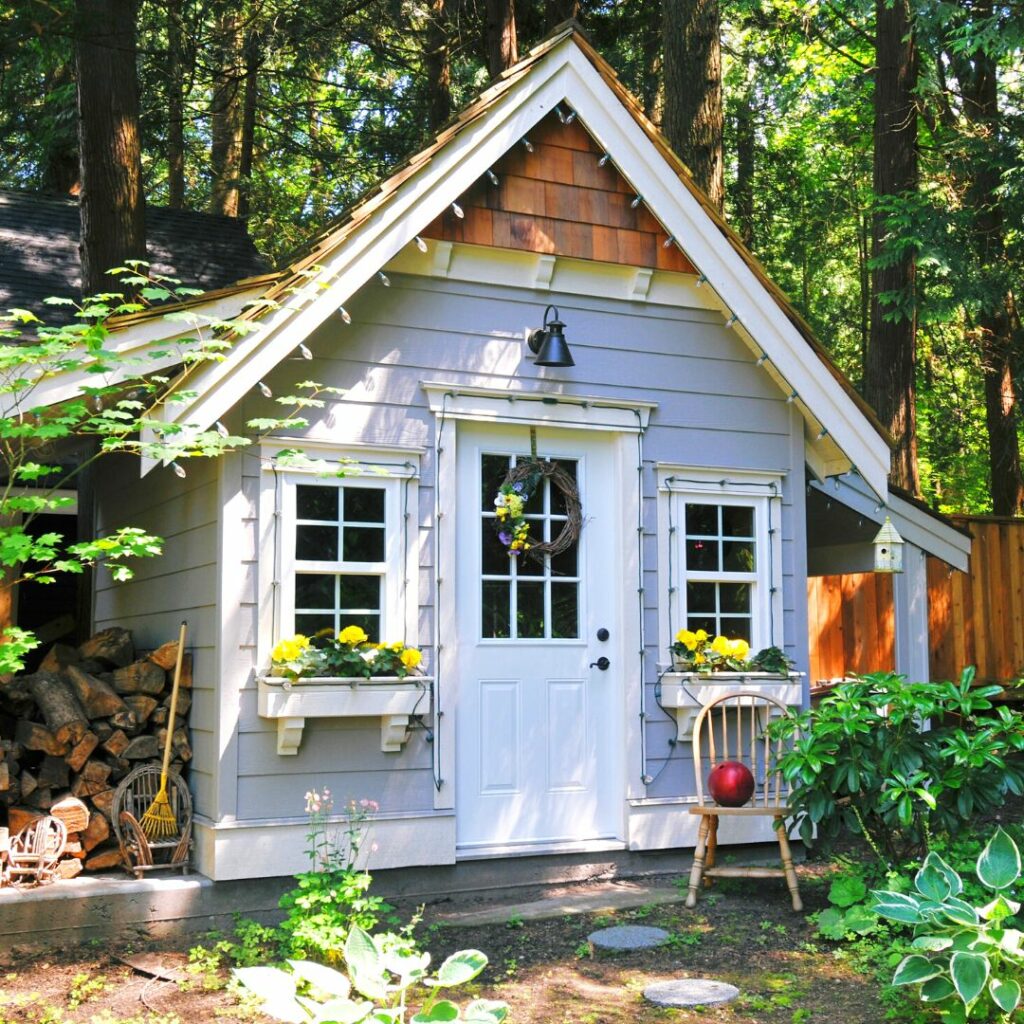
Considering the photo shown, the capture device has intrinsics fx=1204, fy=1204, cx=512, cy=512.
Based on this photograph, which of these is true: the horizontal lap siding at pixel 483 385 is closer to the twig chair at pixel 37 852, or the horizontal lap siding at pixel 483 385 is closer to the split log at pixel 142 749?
the split log at pixel 142 749

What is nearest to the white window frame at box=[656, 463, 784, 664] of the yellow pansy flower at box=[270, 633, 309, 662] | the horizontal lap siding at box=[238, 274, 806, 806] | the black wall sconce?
the horizontal lap siding at box=[238, 274, 806, 806]

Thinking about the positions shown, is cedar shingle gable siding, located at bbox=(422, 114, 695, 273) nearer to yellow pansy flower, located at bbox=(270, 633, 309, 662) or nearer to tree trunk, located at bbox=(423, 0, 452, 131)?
yellow pansy flower, located at bbox=(270, 633, 309, 662)

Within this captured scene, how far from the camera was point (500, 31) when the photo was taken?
10938 millimetres

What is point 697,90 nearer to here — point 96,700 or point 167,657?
point 167,657

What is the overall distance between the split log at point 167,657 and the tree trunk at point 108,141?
9.82 feet

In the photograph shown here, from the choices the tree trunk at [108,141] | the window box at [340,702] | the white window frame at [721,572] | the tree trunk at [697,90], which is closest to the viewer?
the window box at [340,702]

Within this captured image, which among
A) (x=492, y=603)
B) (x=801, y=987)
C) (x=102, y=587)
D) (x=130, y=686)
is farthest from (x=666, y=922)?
(x=102, y=587)

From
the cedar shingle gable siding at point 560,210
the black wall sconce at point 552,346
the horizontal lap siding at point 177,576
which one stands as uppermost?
the cedar shingle gable siding at point 560,210

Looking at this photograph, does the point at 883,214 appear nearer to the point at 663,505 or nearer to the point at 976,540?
the point at 976,540

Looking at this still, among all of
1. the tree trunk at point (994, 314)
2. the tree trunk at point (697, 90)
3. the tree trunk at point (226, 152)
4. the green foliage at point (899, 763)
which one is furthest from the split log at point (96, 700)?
the tree trunk at point (994, 314)

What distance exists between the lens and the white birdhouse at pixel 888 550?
723cm

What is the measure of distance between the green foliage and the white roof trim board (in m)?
1.88

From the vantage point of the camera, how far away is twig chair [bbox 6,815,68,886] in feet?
18.0

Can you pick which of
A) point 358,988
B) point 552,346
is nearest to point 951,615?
point 552,346
